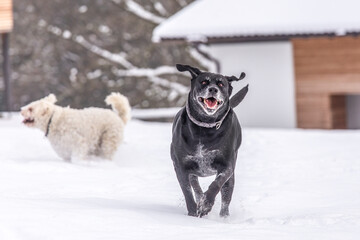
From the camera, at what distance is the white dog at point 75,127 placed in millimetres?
10250

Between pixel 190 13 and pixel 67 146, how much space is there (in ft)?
30.4

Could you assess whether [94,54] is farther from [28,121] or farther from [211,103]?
[211,103]

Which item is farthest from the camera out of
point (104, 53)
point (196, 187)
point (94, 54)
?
point (94, 54)

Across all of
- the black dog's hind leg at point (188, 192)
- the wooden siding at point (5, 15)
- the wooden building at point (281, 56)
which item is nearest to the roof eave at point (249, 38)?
the wooden building at point (281, 56)

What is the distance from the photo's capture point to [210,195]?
6.49 metres

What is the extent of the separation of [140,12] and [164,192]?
25110 mm

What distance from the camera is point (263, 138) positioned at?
14297 mm

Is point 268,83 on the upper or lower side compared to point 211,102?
upper

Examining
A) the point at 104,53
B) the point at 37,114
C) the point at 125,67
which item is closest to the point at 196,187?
the point at 37,114

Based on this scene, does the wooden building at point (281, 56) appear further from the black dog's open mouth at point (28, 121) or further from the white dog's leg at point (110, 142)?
the black dog's open mouth at point (28, 121)

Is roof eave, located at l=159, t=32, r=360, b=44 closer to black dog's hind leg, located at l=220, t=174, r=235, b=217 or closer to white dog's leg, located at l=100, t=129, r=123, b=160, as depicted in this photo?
white dog's leg, located at l=100, t=129, r=123, b=160

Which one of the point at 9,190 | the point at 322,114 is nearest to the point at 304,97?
the point at 322,114

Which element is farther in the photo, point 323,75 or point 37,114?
point 323,75

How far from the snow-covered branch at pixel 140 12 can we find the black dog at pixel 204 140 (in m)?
26.1
